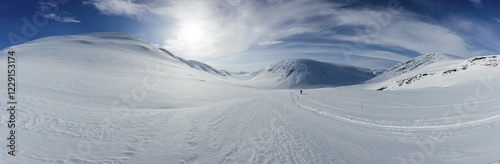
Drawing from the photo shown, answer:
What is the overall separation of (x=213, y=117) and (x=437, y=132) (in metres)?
14.8

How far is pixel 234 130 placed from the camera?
15508 mm

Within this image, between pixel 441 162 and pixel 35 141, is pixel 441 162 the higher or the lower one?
the lower one

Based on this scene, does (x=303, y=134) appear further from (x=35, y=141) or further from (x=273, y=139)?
(x=35, y=141)

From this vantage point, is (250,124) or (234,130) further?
(250,124)

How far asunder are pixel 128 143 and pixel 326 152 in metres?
9.25

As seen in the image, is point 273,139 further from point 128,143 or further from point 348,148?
point 128,143

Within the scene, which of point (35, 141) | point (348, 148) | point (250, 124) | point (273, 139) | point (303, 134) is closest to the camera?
point (35, 141)

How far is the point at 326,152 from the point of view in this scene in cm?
1159

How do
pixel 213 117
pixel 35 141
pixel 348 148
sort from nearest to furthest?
pixel 35 141, pixel 348 148, pixel 213 117

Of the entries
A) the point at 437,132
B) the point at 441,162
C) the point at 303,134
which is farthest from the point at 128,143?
the point at 437,132

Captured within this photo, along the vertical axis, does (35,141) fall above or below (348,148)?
above

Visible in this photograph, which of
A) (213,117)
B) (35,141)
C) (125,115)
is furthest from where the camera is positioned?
(213,117)

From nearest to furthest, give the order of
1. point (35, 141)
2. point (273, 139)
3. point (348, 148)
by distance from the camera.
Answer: point (35, 141) → point (348, 148) → point (273, 139)

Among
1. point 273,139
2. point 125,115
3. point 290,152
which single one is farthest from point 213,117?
point 290,152
